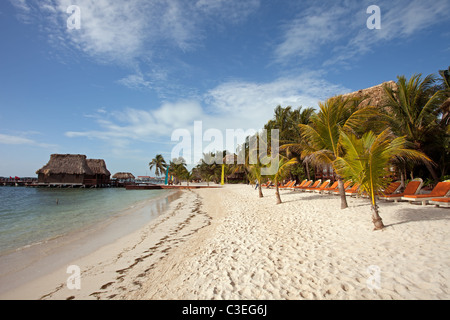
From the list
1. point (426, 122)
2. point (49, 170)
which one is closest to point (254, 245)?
point (426, 122)

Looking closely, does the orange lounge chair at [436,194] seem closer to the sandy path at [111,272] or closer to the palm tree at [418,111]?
the palm tree at [418,111]

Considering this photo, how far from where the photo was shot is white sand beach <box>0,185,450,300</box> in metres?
2.60

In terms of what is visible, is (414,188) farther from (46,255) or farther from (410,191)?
(46,255)

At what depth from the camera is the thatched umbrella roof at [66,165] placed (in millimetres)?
38281

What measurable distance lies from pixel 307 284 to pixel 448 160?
14249 mm

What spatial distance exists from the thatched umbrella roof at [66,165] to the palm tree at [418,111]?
4518cm

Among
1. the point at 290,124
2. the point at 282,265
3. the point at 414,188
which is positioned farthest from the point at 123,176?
the point at 282,265

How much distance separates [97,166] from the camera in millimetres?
42969

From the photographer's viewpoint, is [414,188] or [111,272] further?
[414,188]

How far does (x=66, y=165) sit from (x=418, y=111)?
159ft

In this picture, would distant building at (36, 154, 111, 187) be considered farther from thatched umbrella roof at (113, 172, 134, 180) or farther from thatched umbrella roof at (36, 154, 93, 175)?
thatched umbrella roof at (113, 172, 134, 180)

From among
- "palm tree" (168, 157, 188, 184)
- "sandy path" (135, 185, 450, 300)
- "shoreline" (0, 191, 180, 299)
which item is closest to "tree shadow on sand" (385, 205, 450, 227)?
"sandy path" (135, 185, 450, 300)
